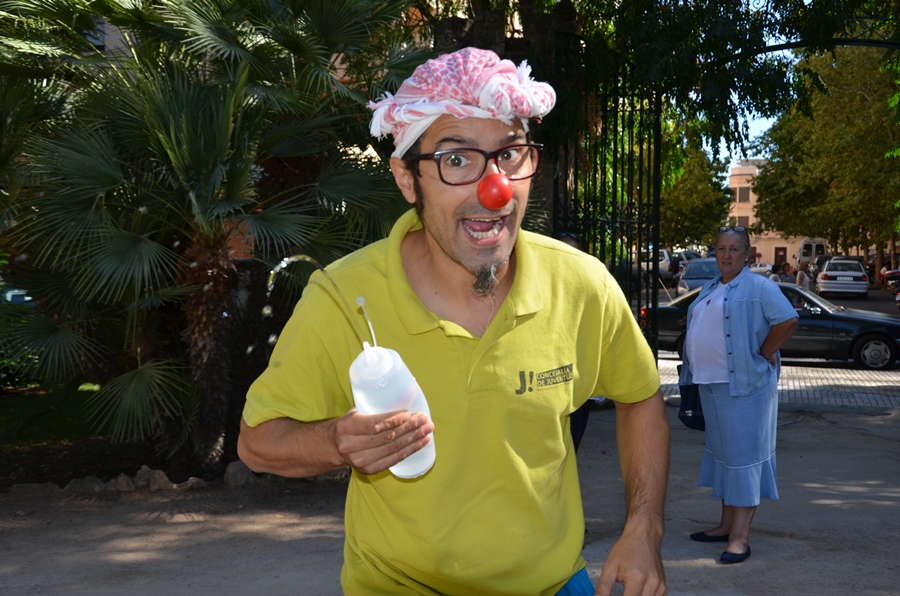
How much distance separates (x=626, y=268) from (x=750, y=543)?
490 centimetres

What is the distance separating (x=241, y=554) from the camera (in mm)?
5969

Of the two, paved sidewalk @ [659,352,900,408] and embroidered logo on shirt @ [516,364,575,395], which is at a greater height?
embroidered logo on shirt @ [516,364,575,395]

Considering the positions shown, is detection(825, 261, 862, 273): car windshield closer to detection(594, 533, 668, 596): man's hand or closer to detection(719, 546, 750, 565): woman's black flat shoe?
detection(719, 546, 750, 565): woman's black flat shoe

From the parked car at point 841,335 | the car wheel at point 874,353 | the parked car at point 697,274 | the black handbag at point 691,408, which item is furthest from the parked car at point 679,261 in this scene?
the black handbag at point 691,408

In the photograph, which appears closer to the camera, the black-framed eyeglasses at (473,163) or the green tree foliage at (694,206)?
the black-framed eyeglasses at (473,163)

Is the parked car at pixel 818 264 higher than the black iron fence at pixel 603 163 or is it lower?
lower

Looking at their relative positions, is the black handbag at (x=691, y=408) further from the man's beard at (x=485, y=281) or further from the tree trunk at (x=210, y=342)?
the man's beard at (x=485, y=281)

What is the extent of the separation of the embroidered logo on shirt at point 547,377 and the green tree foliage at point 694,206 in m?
49.7

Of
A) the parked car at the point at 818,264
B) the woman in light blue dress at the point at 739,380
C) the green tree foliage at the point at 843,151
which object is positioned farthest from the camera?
the parked car at the point at 818,264

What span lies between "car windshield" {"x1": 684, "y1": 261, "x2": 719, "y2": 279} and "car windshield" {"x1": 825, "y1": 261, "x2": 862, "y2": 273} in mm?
14727

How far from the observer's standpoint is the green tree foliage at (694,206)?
5537 cm

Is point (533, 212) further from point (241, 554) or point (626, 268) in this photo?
point (241, 554)

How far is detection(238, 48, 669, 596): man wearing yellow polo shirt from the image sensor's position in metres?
2.03

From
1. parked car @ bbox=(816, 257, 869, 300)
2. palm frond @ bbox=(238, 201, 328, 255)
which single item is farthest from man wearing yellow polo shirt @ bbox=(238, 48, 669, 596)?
parked car @ bbox=(816, 257, 869, 300)
